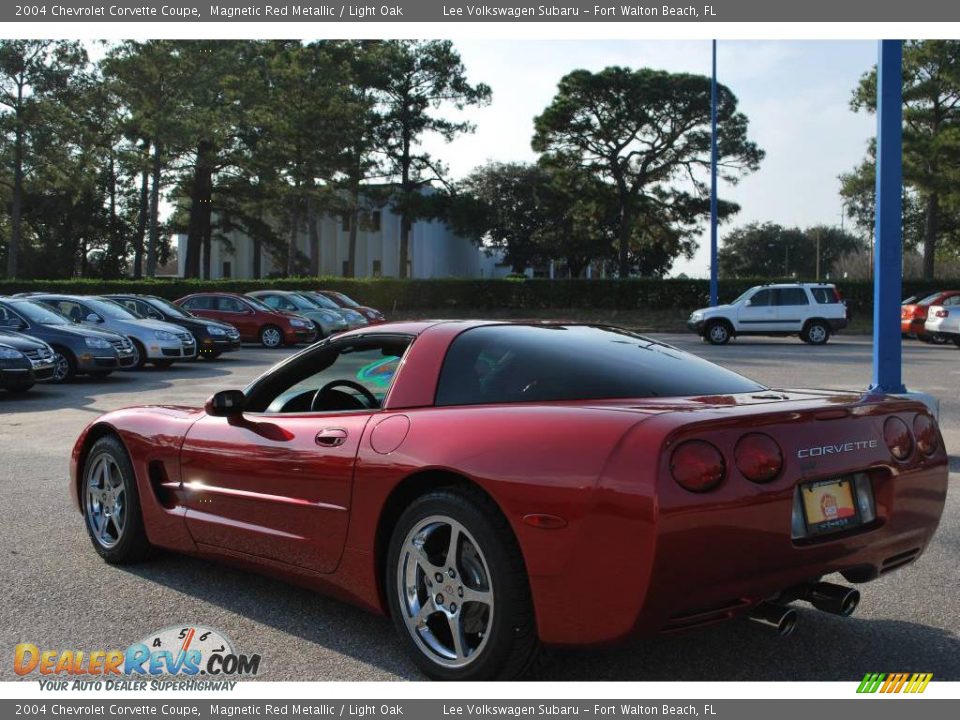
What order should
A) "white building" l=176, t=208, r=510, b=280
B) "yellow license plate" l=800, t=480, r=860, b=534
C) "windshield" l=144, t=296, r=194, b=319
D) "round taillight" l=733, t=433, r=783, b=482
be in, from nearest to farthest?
"round taillight" l=733, t=433, r=783, b=482 → "yellow license plate" l=800, t=480, r=860, b=534 → "windshield" l=144, t=296, r=194, b=319 → "white building" l=176, t=208, r=510, b=280

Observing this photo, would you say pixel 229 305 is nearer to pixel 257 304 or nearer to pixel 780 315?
pixel 257 304

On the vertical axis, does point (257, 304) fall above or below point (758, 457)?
above

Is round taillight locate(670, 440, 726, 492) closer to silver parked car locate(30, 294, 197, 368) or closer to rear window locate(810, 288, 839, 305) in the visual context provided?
silver parked car locate(30, 294, 197, 368)

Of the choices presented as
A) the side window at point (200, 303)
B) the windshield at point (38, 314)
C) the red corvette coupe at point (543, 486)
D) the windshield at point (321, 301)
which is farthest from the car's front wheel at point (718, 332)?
the red corvette coupe at point (543, 486)

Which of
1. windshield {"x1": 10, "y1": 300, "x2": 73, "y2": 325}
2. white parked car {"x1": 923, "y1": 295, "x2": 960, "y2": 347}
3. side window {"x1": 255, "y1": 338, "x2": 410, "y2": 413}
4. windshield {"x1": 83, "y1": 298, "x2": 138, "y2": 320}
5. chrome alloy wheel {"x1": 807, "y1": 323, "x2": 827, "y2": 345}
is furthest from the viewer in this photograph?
chrome alloy wheel {"x1": 807, "y1": 323, "x2": 827, "y2": 345}

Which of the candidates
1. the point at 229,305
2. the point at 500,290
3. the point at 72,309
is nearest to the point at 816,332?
the point at 500,290

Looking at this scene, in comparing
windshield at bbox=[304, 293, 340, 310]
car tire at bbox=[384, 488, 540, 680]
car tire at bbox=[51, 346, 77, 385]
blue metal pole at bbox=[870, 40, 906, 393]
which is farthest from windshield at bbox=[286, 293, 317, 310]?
car tire at bbox=[384, 488, 540, 680]

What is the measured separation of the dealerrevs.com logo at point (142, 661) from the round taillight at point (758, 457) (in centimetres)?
196

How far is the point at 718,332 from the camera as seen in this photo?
27906mm

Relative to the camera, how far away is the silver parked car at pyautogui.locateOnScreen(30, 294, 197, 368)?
735 inches

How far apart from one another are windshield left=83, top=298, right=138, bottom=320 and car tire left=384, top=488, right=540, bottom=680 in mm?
16753

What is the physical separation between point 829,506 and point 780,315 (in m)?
25.3

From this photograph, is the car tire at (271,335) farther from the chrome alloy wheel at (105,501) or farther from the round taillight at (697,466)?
the round taillight at (697,466)
